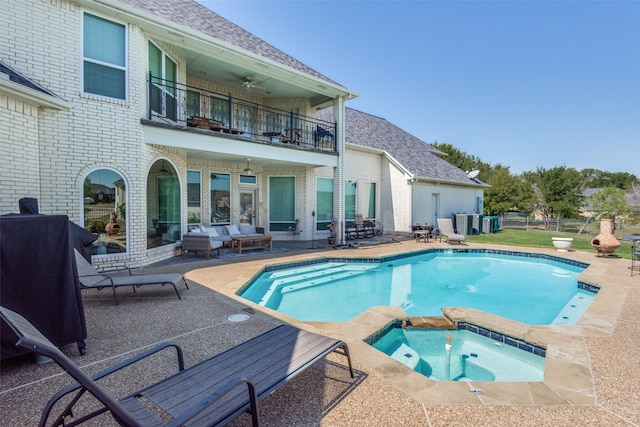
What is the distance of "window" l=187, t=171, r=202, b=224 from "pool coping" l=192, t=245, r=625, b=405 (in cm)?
561

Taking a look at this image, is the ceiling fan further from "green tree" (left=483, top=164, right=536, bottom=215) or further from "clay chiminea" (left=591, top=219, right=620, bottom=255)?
"green tree" (left=483, top=164, right=536, bottom=215)

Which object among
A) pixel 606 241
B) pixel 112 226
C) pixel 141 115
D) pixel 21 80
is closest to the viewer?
pixel 21 80

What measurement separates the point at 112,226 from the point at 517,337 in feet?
30.7

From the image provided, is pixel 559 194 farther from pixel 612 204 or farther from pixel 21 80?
pixel 21 80

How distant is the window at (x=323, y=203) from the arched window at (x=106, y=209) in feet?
28.7

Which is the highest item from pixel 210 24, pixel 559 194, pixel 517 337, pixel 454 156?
pixel 454 156

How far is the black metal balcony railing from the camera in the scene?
953 cm

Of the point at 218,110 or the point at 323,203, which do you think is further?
the point at 323,203

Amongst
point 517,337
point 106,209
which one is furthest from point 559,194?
point 106,209

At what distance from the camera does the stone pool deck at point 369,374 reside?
2709 mm

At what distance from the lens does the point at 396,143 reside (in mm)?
21250

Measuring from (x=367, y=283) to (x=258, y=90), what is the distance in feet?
30.8

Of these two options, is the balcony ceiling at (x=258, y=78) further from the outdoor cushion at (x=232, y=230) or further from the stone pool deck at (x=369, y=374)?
the stone pool deck at (x=369, y=374)

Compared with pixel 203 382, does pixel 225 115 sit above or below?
above
